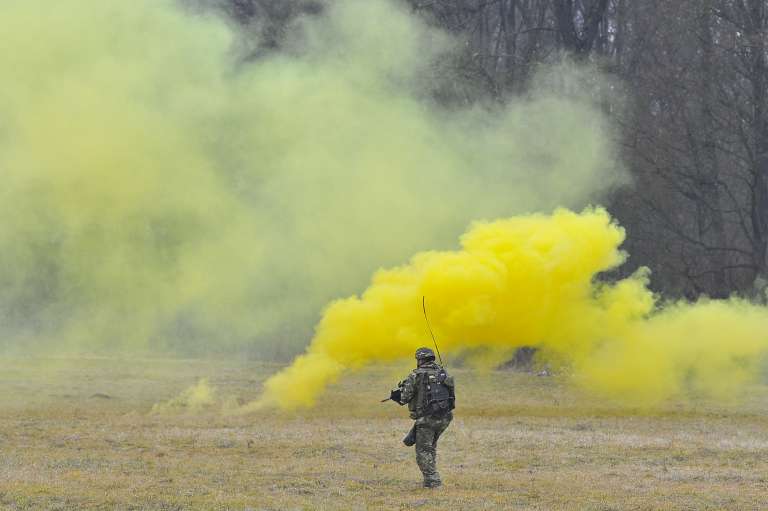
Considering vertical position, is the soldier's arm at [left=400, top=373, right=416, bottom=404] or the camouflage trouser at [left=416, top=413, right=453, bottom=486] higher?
the soldier's arm at [left=400, top=373, right=416, bottom=404]

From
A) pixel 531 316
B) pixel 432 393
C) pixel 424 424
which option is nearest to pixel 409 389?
pixel 432 393

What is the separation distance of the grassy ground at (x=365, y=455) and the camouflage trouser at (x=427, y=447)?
289mm

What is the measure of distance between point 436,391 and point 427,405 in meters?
0.22

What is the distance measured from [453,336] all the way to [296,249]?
23.7 ft

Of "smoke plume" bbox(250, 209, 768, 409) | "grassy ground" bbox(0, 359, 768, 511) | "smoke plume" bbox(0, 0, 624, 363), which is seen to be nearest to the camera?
"grassy ground" bbox(0, 359, 768, 511)

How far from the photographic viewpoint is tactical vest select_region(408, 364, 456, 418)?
15.9 m

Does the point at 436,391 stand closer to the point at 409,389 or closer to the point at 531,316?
the point at 409,389

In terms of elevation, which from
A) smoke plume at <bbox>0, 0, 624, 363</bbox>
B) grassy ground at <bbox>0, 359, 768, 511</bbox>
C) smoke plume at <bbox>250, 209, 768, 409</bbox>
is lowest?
grassy ground at <bbox>0, 359, 768, 511</bbox>

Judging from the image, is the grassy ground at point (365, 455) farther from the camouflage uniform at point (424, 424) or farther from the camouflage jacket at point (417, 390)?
the camouflage jacket at point (417, 390)

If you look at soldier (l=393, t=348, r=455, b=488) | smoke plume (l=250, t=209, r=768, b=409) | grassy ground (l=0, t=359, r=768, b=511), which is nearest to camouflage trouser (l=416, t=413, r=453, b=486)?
soldier (l=393, t=348, r=455, b=488)

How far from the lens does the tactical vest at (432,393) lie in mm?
15867

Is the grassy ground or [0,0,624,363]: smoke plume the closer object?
the grassy ground

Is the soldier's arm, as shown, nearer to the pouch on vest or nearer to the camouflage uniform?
the camouflage uniform

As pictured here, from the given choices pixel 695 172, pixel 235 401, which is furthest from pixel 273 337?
pixel 695 172
